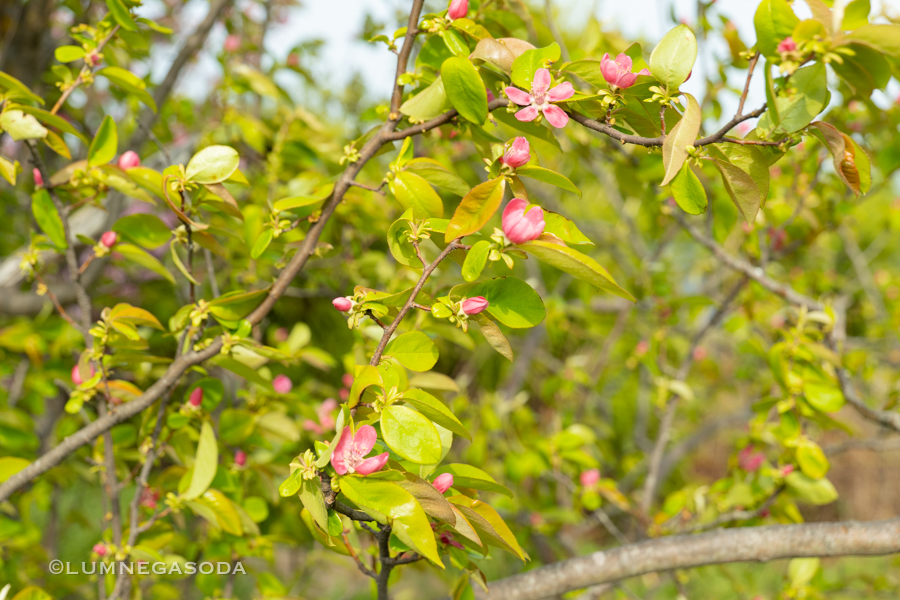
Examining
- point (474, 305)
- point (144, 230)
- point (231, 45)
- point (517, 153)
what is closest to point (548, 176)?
point (517, 153)

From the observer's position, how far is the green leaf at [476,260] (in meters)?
0.45

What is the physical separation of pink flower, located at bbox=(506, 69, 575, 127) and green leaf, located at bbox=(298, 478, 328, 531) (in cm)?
38

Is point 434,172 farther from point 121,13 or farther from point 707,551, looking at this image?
point 707,551

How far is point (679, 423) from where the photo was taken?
323 centimetres

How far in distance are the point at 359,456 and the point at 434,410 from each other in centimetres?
7

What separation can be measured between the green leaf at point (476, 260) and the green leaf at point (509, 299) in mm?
18

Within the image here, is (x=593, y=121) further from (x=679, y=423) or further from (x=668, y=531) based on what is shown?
(x=679, y=423)

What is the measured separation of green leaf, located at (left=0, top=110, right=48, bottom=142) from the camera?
61cm

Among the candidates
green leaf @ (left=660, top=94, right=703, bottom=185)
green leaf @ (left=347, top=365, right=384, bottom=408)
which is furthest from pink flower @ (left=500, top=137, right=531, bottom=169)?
green leaf @ (left=347, top=365, right=384, bottom=408)

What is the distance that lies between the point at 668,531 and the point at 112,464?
1033mm

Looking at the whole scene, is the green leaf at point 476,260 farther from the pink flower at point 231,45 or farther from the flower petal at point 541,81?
the pink flower at point 231,45

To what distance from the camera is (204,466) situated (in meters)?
0.70

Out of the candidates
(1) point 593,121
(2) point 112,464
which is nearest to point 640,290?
(1) point 593,121

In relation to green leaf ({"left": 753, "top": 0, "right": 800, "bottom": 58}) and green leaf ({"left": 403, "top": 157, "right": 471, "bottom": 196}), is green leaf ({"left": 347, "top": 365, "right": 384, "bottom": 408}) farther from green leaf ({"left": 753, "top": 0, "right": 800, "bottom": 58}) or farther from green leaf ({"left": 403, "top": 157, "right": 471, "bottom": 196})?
green leaf ({"left": 753, "top": 0, "right": 800, "bottom": 58})
